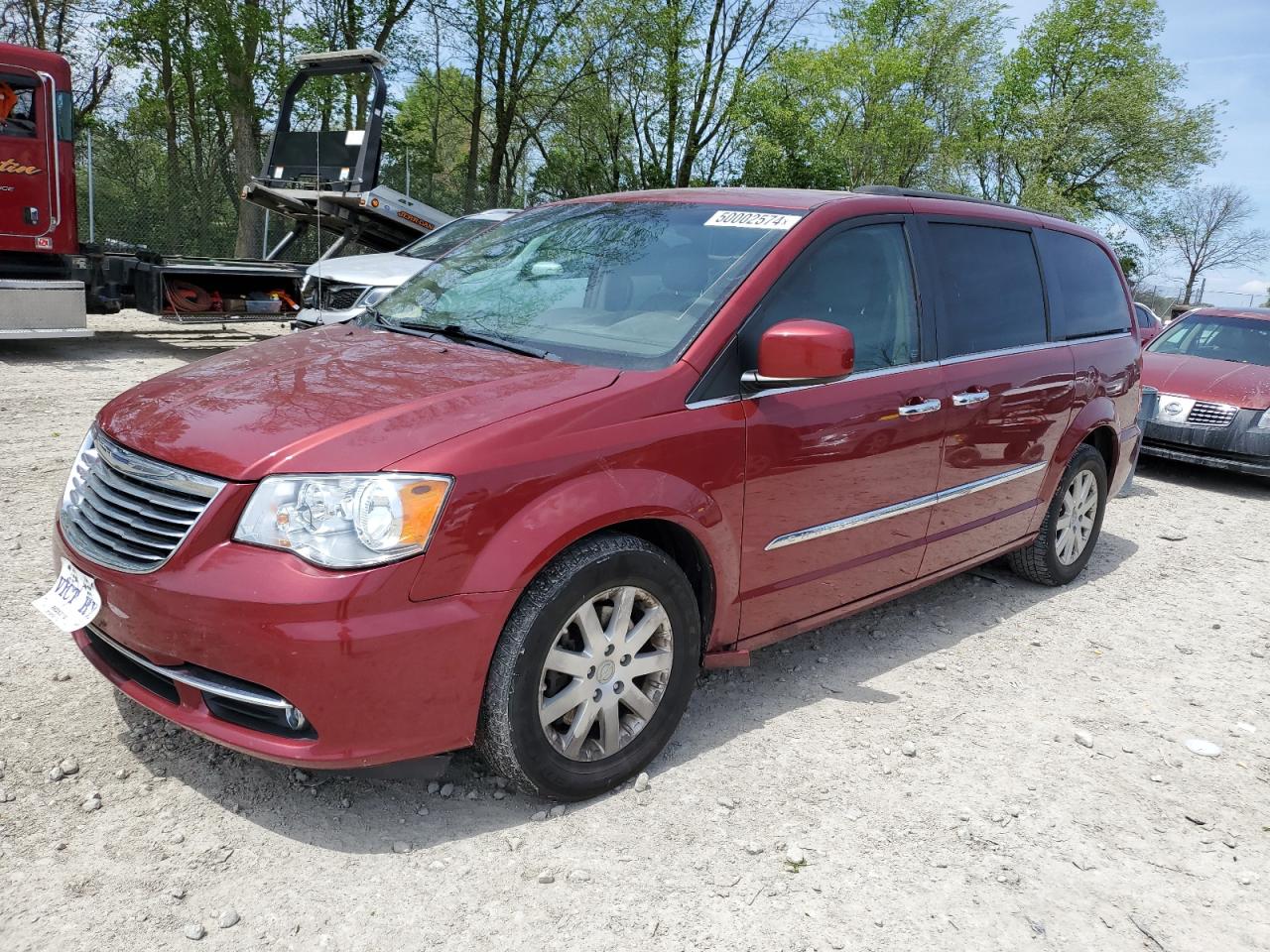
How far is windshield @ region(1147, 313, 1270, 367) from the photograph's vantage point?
31.9ft

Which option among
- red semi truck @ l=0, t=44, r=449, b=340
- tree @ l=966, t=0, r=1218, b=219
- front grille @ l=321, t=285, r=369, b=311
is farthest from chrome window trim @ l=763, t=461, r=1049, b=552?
tree @ l=966, t=0, r=1218, b=219

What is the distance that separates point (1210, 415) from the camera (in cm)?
877

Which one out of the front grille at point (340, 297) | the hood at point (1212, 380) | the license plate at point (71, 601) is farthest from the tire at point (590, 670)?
the front grille at point (340, 297)

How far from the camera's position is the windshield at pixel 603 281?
3.26 metres

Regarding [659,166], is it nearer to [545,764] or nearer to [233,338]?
[233,338]

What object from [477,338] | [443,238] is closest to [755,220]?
[477,338]

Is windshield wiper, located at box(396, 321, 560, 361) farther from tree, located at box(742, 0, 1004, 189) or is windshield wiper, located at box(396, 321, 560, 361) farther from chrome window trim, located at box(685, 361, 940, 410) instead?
tree, located at box(742, 0, 1004, 189)

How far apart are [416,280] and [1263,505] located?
7.40 meters

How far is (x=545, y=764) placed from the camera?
Result: 9.26 ft

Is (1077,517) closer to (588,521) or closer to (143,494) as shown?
(588,521)

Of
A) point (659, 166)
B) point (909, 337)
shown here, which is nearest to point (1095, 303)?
point (909, 337)

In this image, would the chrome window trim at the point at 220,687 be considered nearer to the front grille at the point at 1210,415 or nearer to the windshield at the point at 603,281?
the windshield at the point at 603,281

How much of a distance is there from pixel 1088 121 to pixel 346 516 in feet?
147

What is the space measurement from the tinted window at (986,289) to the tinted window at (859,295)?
0.25m
